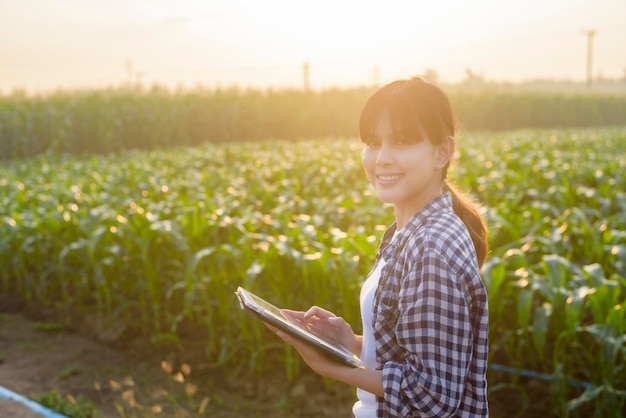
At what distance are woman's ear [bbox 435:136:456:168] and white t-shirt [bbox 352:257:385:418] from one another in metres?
0.30

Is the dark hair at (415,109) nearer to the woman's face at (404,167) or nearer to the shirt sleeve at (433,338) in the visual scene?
the woman's face at (404,167)

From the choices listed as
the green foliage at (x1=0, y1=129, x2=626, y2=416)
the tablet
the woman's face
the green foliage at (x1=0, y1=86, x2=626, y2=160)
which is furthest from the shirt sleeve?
the green foliage at (x1=0, y1=86, x2=626, y2=160)

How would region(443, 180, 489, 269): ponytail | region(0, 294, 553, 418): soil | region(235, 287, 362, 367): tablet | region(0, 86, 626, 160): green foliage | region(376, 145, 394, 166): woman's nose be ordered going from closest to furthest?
region(235, 287, 362, 367): tablet
region(376, 145, 394, 166): woman's nose
region(443, 180, 489, 269): ponytail
region(0, 294, 553, 418): soil
region(0, 86, 626, 160): green foliage

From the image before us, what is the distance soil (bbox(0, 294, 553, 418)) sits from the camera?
3982 millimetres

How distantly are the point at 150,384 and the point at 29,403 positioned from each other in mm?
788

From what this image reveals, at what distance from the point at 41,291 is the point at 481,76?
205 feet

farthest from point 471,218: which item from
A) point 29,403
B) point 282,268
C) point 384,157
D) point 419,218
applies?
point 29,403

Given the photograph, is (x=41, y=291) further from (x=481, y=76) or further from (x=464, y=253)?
(x=481, y=76)

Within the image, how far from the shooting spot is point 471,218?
6.25ft

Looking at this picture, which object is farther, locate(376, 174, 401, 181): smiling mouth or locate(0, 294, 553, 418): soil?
locate(0, 294, 553, 418): soil

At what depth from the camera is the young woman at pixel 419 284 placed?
1546 millimetres

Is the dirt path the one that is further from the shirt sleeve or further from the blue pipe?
the shirt sleeve

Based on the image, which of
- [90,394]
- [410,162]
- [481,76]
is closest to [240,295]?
[410,162]

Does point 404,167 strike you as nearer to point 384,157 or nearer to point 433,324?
point 384,157
